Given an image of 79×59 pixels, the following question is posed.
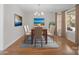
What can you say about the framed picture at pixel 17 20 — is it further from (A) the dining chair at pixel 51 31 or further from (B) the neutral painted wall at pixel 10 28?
(A) the dining chair at pixel 51 31

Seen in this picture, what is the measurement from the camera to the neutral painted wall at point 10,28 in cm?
547

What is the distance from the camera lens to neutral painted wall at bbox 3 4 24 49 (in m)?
5.47

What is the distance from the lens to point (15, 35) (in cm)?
671

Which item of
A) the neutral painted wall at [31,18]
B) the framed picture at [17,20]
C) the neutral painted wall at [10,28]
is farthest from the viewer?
the framed picture at [17,20]

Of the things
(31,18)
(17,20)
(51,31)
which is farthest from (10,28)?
(51,31)

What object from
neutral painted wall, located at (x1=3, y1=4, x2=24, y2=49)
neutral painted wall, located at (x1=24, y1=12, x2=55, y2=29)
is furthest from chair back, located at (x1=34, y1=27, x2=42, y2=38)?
neutral painted wall, located at (x1=3, y1=4, x2=24, y2=49)

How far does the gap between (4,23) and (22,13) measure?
1.58 m

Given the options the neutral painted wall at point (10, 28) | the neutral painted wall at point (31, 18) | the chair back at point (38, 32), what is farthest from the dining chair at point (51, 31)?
the neutral painted wall at point (10, 28)

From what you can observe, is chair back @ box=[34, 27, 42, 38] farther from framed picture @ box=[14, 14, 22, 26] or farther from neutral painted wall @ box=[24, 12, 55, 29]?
framed picture @ box=[14, 14, 22, 26]

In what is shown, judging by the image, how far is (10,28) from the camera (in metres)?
6.04

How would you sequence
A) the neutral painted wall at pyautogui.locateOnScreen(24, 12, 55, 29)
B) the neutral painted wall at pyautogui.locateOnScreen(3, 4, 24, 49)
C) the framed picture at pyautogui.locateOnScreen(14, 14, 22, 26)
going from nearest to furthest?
1. the neutral painted wall at pyautogui.locateOnScreen(3, 4, 24, 49)
2. the neutral painted wall at pyautogui.locateOnScreen(24, 12, 55, 29)
3. the framed picture at pyautogui.locateOnScreen(14, 14, 22, 26)

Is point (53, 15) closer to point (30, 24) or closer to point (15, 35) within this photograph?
point (30, 24)

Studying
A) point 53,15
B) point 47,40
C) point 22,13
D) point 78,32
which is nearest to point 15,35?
point 22,13

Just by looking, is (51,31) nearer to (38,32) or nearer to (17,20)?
(38,32)
